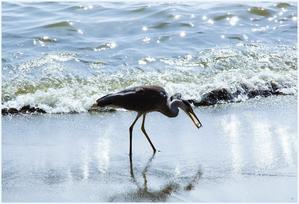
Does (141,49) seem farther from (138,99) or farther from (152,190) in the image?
(152,190)

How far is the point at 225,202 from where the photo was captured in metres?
4.54

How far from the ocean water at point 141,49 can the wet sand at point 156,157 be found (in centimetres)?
66

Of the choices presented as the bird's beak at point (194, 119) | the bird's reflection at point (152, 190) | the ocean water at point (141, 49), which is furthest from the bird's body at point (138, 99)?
the ocean water at point (141, 49)

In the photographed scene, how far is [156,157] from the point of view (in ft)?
18.5

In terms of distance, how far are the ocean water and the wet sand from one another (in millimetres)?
656

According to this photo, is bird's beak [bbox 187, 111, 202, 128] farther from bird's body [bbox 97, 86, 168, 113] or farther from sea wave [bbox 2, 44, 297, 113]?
→ sea wave [bbox 2, 44, 297, 113]

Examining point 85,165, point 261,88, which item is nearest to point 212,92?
point 261,88

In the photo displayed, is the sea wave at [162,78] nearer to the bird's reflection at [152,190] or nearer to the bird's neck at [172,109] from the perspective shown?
the bird's neck at [172,109]

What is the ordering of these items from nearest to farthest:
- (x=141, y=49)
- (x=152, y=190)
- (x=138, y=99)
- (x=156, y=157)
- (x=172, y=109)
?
(x=152, y=190) < (x=156, y=157) < (x=138, y=99) < (x=172, y=109) < (x=141, y=49)

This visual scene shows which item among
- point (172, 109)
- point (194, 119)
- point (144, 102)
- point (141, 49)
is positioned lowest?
point (141, 49)

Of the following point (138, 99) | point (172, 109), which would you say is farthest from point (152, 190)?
point (172, 109)

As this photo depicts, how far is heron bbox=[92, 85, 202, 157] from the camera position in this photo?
19.8 feet

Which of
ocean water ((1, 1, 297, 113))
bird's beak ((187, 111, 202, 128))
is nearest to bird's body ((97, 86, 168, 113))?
bird's beak ((187, 111, 202, 128))

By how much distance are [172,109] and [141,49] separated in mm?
3196
